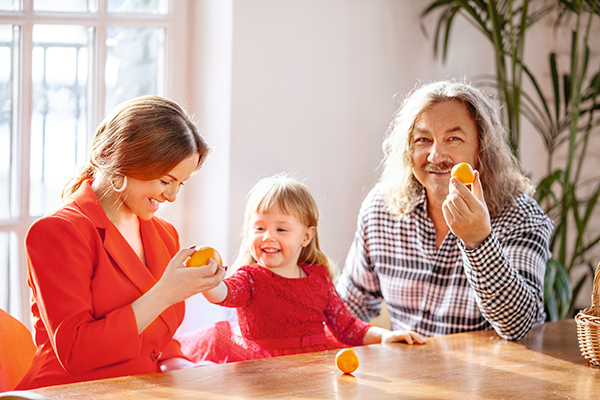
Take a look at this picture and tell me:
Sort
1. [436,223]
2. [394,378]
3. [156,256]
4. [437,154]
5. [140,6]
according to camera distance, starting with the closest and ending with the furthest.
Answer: [394,378] → [156,256] → [437,154] → [436,223] → [140,6]

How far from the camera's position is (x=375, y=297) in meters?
2.25

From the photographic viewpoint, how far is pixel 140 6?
8.22 feet

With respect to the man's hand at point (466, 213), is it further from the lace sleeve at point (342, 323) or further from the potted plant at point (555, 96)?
the potted plant at point (555, 96)

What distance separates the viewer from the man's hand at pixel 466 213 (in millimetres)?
1605

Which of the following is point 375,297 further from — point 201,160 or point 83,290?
point 83,290

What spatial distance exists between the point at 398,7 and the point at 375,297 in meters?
1.37

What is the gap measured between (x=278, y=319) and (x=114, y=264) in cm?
50

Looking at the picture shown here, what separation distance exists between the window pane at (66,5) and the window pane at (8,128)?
12 centimetres

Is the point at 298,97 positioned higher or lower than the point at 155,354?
higher

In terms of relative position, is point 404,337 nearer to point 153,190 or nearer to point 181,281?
point 181,281

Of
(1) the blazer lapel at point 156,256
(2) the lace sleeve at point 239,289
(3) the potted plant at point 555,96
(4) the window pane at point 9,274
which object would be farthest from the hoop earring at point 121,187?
(3) the potted plant at point 555,96

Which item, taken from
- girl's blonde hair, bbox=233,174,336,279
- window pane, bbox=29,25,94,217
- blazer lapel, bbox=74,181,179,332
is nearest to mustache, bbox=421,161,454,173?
girl's blonde hair, bbox=233,174,336,279

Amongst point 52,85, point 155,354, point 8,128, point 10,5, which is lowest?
point 155,354

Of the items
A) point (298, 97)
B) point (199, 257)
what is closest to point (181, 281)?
point (199, 257)
